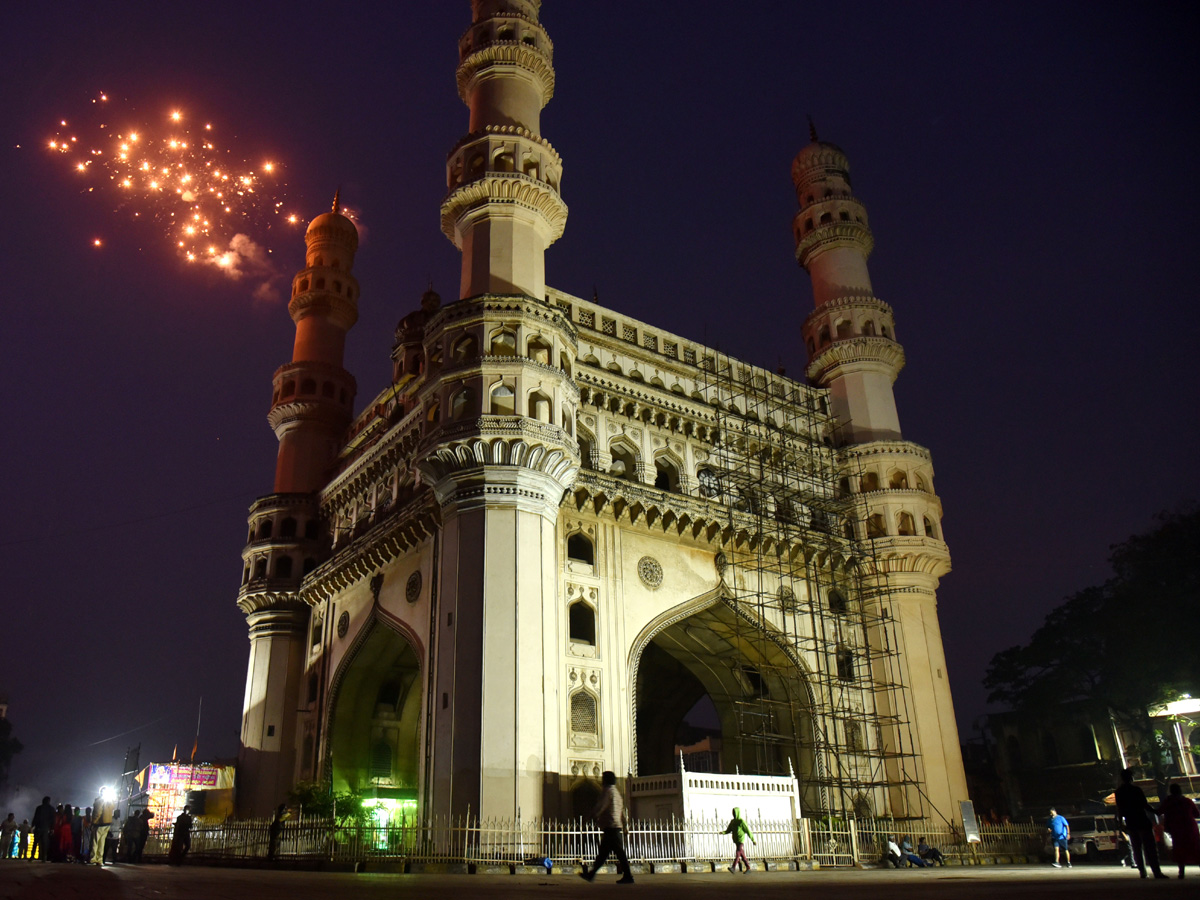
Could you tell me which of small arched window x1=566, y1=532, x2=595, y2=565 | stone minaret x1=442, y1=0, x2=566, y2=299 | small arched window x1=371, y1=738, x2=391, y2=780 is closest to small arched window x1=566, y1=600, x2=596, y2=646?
small arched window x1=566, y1=532, x2=595, y2=565

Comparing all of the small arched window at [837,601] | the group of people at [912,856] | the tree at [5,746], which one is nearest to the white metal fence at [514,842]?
the group of people at [912,856]

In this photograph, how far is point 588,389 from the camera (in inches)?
1113

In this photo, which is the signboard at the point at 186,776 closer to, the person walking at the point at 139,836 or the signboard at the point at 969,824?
the person walking at the point at 139,836

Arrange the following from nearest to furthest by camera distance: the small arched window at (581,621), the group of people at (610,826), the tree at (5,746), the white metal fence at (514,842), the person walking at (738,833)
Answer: the group of people at (610,826)
the person walking at (738,833)
the white metal fence at (514,842)
the small arched window at (581,621)
the tree at (5,746)

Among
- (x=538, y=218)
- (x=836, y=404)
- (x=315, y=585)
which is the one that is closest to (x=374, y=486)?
(x=315, y=585)

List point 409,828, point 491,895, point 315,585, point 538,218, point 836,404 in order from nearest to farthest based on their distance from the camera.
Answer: point 491,895 < point 409,828 < point 538,218 < point 315,585 < point 836,404

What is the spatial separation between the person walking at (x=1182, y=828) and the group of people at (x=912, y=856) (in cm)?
1217

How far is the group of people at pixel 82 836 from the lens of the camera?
66.5 feet

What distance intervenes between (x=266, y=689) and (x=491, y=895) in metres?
27.8

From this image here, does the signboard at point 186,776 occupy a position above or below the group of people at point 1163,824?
above

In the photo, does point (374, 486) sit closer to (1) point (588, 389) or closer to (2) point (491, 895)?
(1) point (588, 389)

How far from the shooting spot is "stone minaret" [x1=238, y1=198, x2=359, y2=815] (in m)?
31.9

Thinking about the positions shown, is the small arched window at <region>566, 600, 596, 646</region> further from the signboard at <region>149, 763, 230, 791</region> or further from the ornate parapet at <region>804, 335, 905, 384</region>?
the signboard at <region>149, 763, 230, 791</region>

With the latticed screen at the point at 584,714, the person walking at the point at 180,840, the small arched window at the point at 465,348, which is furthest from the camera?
the small arched window at the point at 465,348
